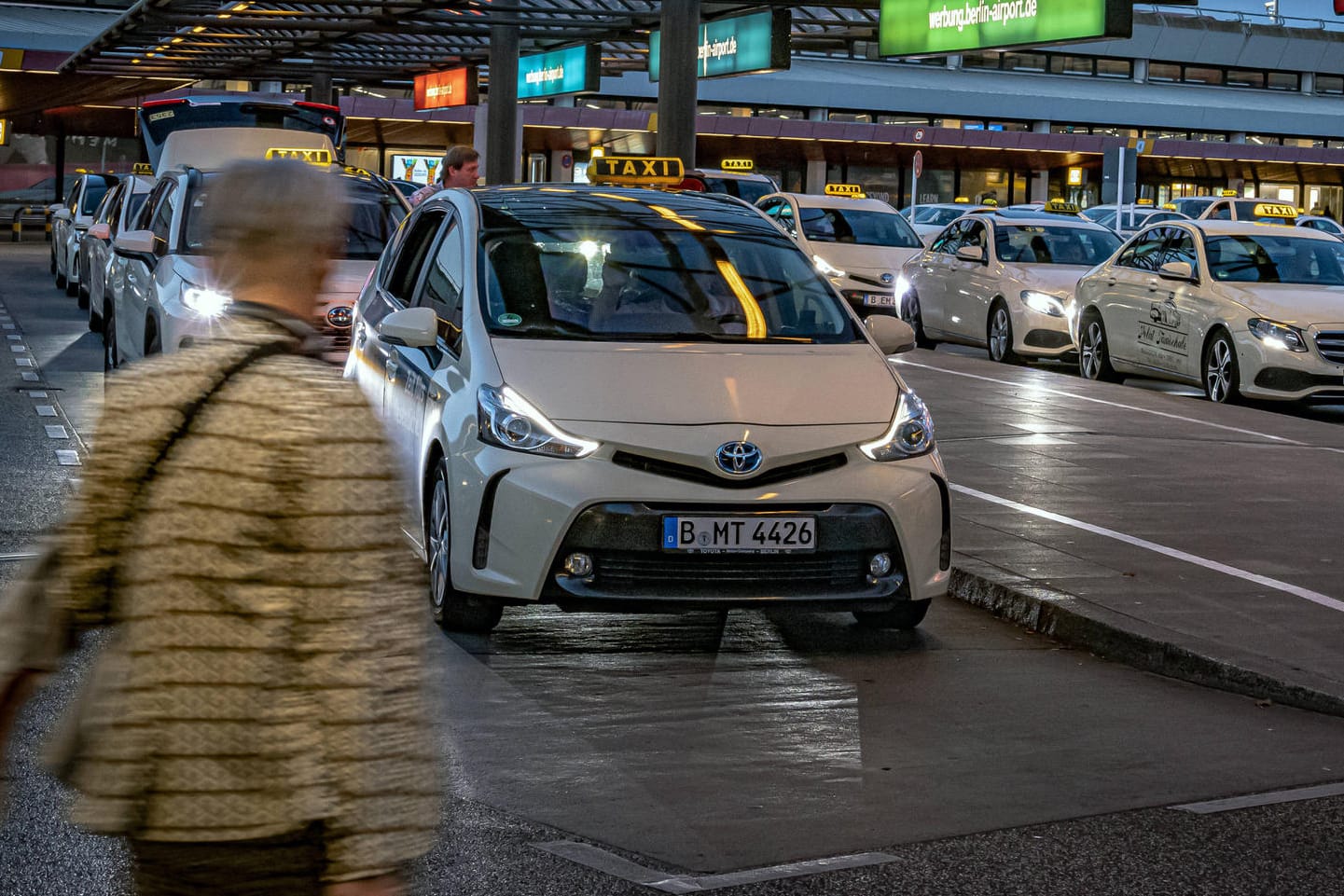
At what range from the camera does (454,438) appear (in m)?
7.58

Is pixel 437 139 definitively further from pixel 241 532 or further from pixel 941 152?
pixel 241 532

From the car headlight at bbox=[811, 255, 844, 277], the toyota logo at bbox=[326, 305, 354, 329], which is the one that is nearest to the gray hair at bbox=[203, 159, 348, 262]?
the toyota logo at bbox=[326, 305, 354, 329]

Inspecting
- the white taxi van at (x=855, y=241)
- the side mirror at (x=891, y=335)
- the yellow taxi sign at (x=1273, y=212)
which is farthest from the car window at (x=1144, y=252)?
the side mirror at (x=891, y=335)

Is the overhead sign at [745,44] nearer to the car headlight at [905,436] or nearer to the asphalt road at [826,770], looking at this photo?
the car headlight at [905,436]

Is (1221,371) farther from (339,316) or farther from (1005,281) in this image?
(339,316)

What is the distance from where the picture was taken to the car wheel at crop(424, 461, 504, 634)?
7.63 meters

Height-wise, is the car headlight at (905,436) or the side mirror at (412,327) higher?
the side mirror at (412,327)

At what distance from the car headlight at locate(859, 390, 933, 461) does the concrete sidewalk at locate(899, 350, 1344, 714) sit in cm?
101

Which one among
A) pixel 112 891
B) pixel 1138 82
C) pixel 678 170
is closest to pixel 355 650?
pixel 112 891

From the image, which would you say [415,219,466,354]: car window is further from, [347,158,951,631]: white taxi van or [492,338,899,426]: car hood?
[492,338,899,426]: car hood

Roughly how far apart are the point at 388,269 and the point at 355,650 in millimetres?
7225

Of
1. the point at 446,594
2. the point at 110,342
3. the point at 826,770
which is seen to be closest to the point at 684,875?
the point at 826,770

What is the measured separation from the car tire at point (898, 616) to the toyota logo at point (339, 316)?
5.82m

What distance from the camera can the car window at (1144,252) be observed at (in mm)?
19297
